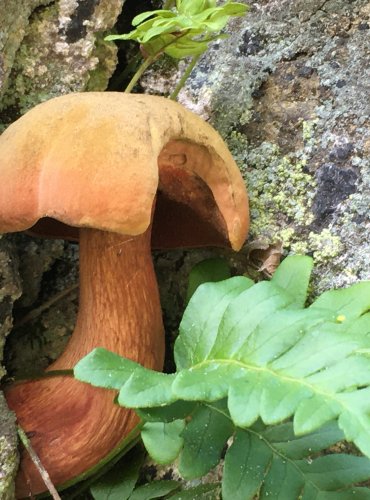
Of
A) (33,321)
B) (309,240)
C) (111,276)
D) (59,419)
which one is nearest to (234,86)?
(309,240)

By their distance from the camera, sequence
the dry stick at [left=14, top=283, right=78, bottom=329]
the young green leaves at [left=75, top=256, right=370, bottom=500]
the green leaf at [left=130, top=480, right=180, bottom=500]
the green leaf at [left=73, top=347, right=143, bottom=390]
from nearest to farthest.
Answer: the young green leaves at [left=75, top=256, right=370, bottom=500]
the green leaf at [left=73, top=347, right=143, bottom=390]
the green leaf at [left=130, top=480, right=180, bottom=500]
the dry stick at [left=14, top=283, right=78, bottom=329]

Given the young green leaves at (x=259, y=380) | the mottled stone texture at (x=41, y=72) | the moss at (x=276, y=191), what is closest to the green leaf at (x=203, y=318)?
the young green leaves at (x=259, y=380)

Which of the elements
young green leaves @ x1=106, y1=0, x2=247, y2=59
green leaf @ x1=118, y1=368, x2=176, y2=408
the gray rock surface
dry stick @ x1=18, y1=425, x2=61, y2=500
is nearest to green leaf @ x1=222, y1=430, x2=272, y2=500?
green leaf @ x1=118, y1=368, x2=176, y2=408

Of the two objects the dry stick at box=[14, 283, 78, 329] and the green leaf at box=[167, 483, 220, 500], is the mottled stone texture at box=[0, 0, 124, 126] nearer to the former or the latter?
the dry stick at box=[14, 283, 78, 329]

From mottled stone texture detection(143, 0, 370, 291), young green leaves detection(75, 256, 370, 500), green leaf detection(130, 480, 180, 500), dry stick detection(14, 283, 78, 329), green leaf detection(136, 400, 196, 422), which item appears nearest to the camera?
young green leaves detection(75, 256, 370, 500)

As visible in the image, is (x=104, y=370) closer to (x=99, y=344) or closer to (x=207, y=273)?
(x=99, y=344)
